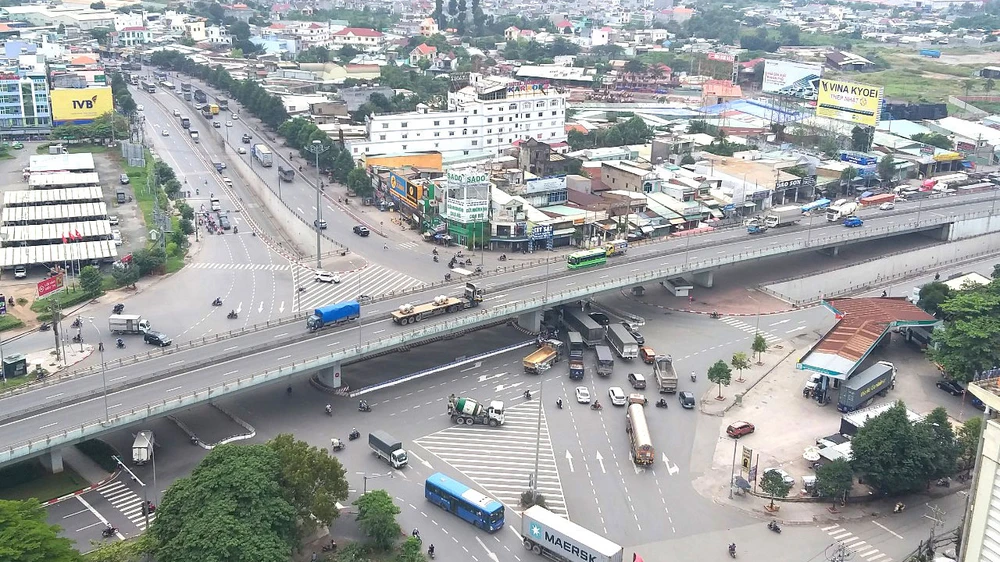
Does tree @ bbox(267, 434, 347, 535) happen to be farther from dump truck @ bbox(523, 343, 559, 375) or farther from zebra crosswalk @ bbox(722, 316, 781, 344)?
zebra crosswalk @ bbox(722, 316, 781, 344)

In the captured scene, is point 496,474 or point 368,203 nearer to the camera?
point 496,474

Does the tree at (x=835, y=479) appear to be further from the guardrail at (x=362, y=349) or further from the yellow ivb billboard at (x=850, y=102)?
the yellow ivb billboard at (x=850, y=102)

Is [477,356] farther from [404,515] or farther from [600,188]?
[600,188]

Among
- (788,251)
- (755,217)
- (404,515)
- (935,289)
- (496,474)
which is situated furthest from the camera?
(755,217)

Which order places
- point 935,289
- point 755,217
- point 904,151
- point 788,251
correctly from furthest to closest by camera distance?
point 904,151 < point 755,217 < point 788,251 < point 935,289

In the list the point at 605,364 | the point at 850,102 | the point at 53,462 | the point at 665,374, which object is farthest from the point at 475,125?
the point at 53,462

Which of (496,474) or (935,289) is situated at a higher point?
(935,289)

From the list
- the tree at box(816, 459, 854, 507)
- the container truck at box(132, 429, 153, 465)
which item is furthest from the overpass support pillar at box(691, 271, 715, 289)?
the container truck at box(132, 429, 153, 465)

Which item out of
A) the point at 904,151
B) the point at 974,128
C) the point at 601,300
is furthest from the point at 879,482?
Result: the point at 974,128
